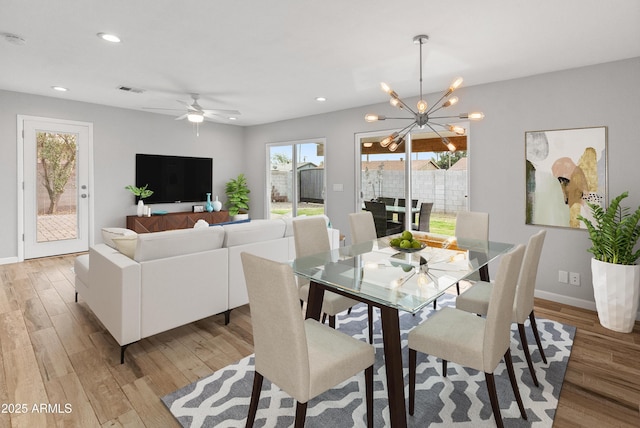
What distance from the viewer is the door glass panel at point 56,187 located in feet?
17.5

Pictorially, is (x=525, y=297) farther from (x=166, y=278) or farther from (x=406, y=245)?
(x=166, y=278)

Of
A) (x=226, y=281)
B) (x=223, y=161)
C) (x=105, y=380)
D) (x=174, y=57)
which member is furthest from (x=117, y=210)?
(x=105, y=380)

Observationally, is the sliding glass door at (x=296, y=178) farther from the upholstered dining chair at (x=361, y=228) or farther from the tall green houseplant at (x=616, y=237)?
the tall green houseplant at (x=616, y=237)

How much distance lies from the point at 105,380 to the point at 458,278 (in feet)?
7.78

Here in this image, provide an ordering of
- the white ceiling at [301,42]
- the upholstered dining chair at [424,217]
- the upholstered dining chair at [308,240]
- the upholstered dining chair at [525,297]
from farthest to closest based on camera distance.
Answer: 1. the upholstered dining chair at [424,217]
2. the upholstered dining chair at [308,240]
3. the white ceiling at [301,42]
4. the upholstered dining chair at [525,297]

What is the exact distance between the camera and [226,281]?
120 inches

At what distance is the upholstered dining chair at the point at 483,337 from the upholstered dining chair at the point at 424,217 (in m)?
3.06

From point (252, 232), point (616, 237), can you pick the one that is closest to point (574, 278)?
point (616, 237)

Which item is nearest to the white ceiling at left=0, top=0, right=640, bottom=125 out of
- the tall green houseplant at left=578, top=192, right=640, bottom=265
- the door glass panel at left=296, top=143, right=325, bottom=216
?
the tall green houseplant at left=578, top=192, right=640, bottom=265

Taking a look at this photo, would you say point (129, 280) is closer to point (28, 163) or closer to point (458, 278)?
point (458, 278)

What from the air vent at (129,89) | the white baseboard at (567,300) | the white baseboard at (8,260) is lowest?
the white baseboard at (567,300)

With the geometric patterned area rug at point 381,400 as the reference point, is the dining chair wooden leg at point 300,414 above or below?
above

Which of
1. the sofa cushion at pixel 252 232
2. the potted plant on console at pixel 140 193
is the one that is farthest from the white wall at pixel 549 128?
the potted plant on console at pixel 140 193

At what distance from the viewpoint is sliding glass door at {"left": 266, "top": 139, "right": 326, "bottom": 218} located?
6.43 meters
